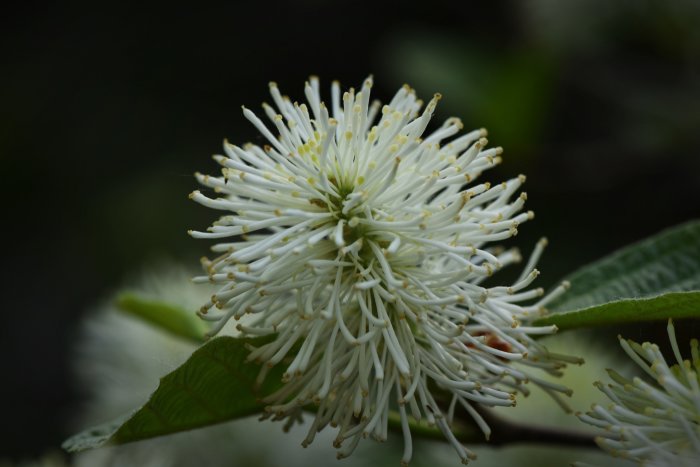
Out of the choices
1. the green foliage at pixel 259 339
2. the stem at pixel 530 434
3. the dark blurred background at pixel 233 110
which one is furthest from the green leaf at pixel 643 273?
the dark blurred background at pixel 233 110

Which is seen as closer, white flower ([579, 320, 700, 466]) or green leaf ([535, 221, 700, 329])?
white flower ([579, 320, 700, 466])

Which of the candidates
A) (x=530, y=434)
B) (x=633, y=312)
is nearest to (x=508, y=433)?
(x=530, y=434)

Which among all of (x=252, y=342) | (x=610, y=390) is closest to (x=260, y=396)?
(x=252, y=342)

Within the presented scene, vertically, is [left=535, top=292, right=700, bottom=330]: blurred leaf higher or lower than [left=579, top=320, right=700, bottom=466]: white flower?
higher

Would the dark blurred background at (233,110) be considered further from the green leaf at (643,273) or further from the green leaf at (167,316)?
the green leaf at (167,316)

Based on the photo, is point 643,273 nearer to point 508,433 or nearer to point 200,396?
point 508,433

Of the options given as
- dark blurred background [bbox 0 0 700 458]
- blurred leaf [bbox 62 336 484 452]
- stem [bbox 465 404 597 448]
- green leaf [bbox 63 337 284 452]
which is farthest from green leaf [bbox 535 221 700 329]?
dark blurred background [bbox 0 0 700 458]

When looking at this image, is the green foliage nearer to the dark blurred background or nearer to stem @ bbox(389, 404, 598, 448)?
stem @ bbox(389, 404, 598, 448)

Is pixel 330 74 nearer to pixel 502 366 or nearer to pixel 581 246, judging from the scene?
pixel 581 246

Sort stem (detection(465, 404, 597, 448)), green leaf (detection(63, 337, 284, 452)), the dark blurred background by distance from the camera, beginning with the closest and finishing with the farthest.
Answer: green leaf (detection(63, 337, 284, 452)), stem (detection(465, 404, 597, 448)), the dark blurred background
